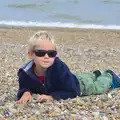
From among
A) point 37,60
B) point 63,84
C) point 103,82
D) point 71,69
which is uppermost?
point 37,60

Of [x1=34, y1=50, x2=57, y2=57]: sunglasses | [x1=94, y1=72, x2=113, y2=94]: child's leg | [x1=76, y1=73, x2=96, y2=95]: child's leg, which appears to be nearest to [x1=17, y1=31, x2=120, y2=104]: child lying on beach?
[x1=34, y1=50, x2=57, y2=57]: sunglasses

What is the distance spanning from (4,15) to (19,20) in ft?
6.47

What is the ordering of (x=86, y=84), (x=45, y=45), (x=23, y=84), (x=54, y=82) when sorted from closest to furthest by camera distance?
(x=45, y=45), (x=54, y=82), (x=23, y=84), (x=86, y=84)

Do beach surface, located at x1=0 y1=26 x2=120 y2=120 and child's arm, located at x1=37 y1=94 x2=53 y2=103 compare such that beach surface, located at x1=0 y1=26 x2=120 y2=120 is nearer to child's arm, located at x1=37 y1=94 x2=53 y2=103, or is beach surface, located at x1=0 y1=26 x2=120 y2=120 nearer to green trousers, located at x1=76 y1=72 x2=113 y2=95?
child's arm, located at x1=37 y1=94 x2=53 y2=103

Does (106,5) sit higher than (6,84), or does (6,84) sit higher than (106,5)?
(6,84)

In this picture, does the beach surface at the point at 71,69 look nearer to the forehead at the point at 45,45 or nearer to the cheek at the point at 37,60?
the cheek at the point at 37,60

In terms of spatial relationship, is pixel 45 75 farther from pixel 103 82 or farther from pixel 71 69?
pixel 71 69

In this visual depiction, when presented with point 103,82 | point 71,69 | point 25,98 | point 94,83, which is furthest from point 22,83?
point 71,69

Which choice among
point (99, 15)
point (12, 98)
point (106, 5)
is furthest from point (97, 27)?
point (12, 98)

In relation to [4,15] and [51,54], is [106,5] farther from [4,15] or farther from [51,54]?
[51,54]

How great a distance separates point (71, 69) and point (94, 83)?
332 cm

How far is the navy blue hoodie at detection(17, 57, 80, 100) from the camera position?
4.96 meters

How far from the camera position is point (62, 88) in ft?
16.5

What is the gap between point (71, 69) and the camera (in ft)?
29.6
